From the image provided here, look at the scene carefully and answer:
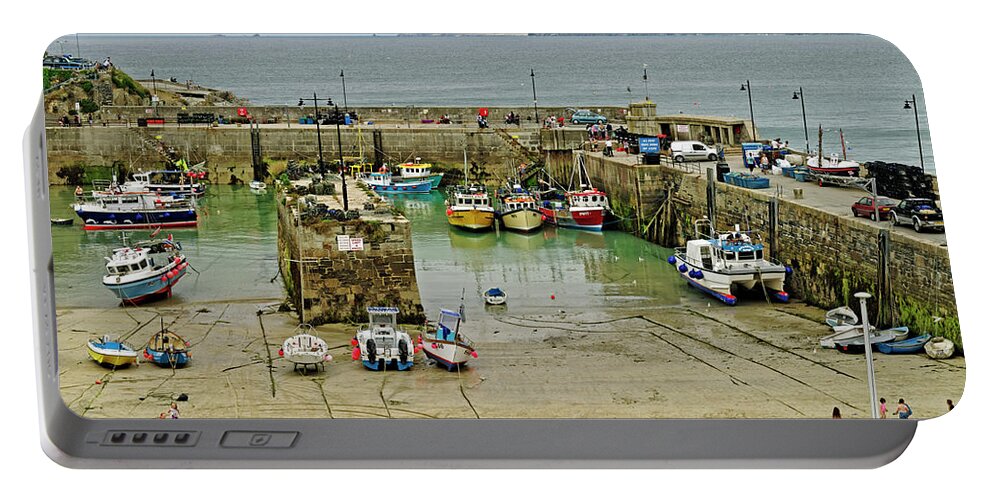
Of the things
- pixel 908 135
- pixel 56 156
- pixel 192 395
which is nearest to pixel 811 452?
pixel 908 135

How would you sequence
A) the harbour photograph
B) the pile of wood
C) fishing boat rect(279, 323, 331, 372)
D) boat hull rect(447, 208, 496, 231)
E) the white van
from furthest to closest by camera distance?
the white van, boat hull rect(447, 208, 496, 231), the pile of wood, fishing boat rect(279, 323, 331, 372), the harbour photograph

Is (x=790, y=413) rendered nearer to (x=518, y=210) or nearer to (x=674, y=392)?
(x=674, y=392)

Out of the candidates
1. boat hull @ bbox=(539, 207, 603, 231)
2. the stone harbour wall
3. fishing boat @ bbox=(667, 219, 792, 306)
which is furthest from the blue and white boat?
fishing boat @ bbox=(667, 219, 792, 306)

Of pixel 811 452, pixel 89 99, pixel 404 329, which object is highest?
pixel 89 99

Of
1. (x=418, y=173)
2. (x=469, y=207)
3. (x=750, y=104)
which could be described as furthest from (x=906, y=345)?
(x=418, y=173)

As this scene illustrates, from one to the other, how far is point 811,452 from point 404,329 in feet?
5.19

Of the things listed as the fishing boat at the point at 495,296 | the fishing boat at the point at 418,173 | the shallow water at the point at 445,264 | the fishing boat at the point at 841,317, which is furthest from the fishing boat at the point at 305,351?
the fishing boat at the point at 841,317

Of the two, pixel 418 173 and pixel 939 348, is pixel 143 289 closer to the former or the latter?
pixel 418 173

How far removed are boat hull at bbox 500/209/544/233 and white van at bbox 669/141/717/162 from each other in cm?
64

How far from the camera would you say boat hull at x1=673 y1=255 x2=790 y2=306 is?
6766mm

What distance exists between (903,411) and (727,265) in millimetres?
941

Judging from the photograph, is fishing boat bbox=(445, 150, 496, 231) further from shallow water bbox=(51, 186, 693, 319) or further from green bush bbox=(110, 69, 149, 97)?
green bush bbox=(110, 69, 149, 97)

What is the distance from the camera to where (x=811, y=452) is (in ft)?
20.6

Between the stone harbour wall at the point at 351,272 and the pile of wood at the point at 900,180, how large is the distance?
1857mm
